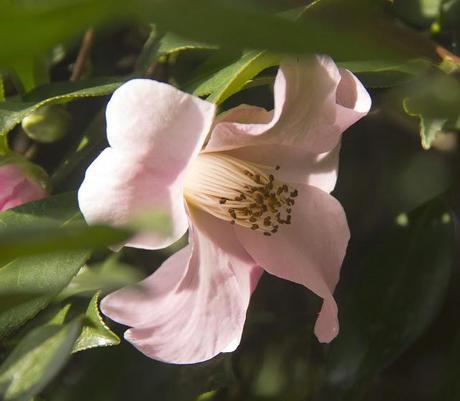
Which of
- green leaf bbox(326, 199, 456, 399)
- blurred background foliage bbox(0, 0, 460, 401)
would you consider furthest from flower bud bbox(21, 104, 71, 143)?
green leaf bbox(326, 199, 456, 399)

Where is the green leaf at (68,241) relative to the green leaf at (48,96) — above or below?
above

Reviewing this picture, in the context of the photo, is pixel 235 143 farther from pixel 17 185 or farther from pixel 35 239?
pixel 35 239

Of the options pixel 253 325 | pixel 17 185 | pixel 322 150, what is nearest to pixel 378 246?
pixel 253 325

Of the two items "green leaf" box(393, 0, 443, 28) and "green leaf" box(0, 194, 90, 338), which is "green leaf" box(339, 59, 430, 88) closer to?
"green leaf" box(393, 0, 443, 28)

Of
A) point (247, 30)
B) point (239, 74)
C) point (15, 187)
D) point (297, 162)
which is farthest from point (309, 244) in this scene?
point (247, 30)

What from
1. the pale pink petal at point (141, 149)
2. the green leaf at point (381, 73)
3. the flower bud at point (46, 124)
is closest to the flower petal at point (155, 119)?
the pale pink petal at point (141, 149)

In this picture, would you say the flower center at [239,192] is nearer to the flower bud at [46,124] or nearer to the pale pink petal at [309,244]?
the pale pink petal at [309,244]

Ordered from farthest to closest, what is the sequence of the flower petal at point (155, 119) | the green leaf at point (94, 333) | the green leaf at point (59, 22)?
the green leaf at point (94, 333) < the flower petal at point (155, 119) < the green leaf at point (59, 22)

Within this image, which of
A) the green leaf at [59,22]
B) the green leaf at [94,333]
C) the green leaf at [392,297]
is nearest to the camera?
the green leaf at [59,22]
